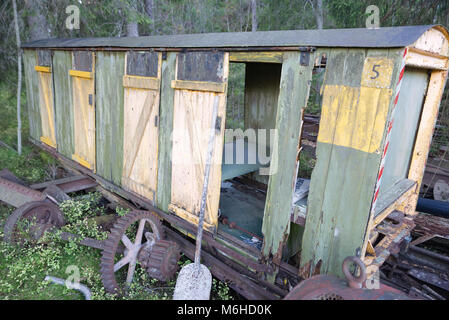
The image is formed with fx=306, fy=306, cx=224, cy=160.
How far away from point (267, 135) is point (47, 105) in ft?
17.5

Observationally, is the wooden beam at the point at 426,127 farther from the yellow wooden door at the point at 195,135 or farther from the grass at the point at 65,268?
the grass at the point at 65,268

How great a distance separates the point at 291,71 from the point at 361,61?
0.65 meters

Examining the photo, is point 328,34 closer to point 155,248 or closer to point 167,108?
point 167,108

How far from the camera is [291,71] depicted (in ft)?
9.93

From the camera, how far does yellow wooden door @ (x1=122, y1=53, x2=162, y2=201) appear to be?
4.56 m

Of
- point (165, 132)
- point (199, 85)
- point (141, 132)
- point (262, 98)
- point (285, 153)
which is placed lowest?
point (141, 132)

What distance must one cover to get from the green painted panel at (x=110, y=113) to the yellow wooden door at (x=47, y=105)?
229 centimetres

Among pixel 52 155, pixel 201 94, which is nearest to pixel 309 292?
pixel 201 94

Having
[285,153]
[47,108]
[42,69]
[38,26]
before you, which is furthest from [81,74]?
[38,26]

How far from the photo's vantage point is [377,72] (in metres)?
2.53

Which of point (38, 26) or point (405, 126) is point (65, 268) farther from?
point (38, 26)

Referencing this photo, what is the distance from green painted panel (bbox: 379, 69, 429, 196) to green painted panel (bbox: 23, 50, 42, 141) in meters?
8.05

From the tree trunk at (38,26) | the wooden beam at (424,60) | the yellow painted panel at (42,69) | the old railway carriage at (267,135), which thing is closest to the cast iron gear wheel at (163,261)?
the old railway carriage at (267,135)

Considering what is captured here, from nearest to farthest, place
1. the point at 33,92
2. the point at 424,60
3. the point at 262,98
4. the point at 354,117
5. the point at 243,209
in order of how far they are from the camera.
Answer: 1. the point at 354,117
2. the point at 424,60
3. the point at 243,209
4. the point at 262,98
5. the point at 33,92
